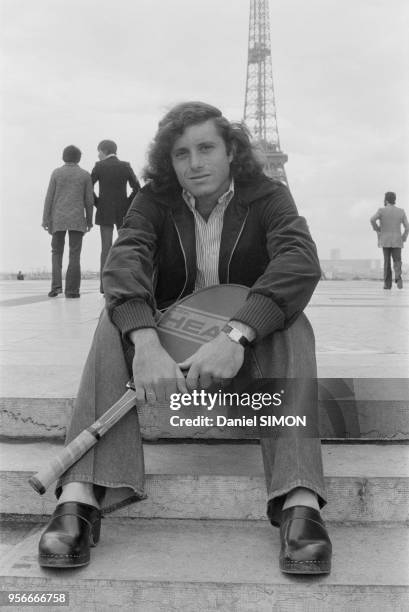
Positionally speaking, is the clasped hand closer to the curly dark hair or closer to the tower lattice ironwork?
the curly dark hair

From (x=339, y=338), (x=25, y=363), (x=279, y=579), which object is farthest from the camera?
(x=339, y=338)

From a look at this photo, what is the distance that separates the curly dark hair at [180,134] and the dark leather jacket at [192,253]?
4 centimetres

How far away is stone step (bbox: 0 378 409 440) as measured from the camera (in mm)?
2432

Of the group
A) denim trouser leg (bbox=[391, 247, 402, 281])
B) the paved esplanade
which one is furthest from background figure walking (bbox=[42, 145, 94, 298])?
denim trouser leg (bbox=[391, 247, 402, 281])

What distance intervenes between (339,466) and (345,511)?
0.51 feet

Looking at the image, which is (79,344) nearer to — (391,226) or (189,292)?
(189,292)

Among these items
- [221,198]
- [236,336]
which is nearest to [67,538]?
[236,336]

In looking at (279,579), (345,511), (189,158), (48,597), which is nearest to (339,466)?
(345,511)

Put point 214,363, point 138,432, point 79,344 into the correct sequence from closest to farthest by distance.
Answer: point 214,363 → point 138,432 → point 79,344

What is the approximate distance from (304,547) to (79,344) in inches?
96.2

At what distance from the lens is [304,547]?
1715 millimetres

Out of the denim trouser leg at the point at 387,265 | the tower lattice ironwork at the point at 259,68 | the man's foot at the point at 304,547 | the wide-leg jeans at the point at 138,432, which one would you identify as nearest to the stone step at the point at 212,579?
the man's foot at the point at 304,547

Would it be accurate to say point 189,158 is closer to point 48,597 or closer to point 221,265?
point 221,265

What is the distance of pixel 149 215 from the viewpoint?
2.40 meters
